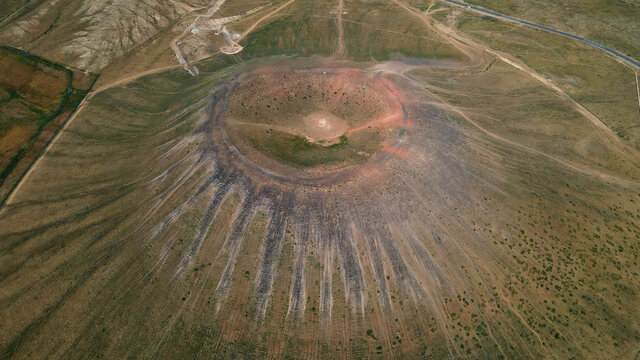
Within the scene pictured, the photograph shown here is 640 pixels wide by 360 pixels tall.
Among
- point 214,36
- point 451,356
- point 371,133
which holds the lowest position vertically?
point 451,356

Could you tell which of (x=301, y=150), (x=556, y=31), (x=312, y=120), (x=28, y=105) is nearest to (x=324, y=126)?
(x=312, y=120)

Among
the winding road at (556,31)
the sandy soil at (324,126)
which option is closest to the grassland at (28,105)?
the sandy soil at (324,126)

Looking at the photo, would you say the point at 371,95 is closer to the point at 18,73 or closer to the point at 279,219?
the point at 279,219

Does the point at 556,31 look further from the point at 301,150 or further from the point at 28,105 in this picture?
the point at 28,105

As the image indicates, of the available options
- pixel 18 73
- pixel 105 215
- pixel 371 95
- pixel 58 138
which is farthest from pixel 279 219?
pixel 18 73

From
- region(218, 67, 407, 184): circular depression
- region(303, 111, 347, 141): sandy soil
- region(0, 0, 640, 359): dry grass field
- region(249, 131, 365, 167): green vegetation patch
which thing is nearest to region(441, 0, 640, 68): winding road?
region(0, 0, 640, 359): dry grass field

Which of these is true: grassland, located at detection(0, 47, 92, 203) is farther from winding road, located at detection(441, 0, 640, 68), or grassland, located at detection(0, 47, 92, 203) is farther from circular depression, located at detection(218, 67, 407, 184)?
winding road, located at detection(441, 0, 640, 68)

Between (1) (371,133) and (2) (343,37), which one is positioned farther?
(2) (343,37)

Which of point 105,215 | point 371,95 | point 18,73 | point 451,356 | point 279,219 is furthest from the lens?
point 18,73

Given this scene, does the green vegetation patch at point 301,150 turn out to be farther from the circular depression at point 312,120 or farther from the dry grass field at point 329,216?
the dry grass field at point 329,216
